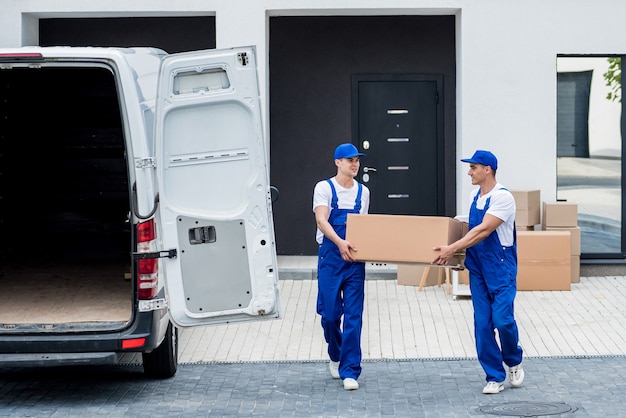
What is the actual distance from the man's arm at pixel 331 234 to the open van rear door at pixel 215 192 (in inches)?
24.6

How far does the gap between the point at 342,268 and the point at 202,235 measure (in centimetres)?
114

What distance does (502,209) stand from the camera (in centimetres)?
782

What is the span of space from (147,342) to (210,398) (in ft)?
2.17

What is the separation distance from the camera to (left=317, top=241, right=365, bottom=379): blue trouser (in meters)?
8.22

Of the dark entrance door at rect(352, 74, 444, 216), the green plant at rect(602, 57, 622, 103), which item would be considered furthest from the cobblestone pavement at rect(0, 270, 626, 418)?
the dark entrance door at rect(352, 74, 444, 216)

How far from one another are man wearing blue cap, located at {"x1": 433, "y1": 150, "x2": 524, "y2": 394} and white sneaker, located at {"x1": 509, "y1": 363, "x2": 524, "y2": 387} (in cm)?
6

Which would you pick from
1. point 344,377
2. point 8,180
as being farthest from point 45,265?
point 344,377

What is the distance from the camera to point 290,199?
15070 millimetres

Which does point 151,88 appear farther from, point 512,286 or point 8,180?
point 8,180

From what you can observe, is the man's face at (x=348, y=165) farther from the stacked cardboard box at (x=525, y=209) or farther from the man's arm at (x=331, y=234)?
the stacked cardboard box at (x=525, y=209)

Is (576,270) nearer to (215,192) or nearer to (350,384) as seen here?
(350,384)

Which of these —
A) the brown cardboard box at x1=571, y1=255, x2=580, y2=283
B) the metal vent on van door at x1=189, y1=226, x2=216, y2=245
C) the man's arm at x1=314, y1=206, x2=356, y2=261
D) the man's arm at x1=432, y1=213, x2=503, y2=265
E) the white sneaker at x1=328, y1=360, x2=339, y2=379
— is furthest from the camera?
the brown cardboard box at x1=571, y1=255, x2=580, y2=283

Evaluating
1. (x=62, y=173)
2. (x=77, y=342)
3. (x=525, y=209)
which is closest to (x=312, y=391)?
(x=77, y=342)

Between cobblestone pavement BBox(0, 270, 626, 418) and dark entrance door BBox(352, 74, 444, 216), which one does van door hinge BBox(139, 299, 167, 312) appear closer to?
cobblestone pavement BBox(0, 270, 626, 418)
